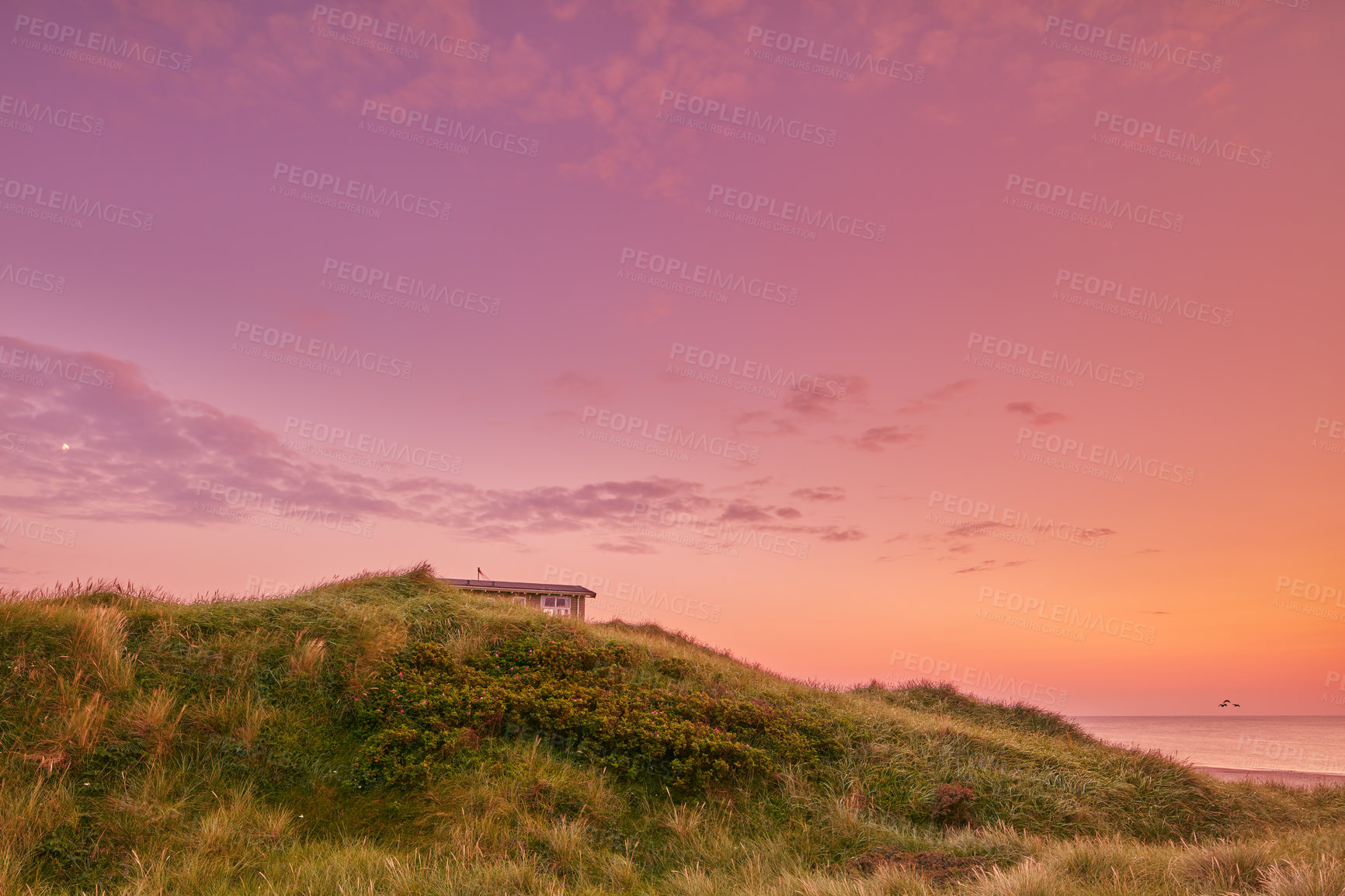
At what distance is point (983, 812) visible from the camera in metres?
11.4

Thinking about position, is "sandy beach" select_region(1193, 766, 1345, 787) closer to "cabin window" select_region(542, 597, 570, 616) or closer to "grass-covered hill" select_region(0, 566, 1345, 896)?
"grass-covered hill" select_region(0, 566, 1345, 896)

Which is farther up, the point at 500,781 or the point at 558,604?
the point at 558,604

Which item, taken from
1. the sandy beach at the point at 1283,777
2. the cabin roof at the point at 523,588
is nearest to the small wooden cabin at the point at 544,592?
the cabin roof at the point at 523,588

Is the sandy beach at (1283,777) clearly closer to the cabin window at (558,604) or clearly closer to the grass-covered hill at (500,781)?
the grass-covered hill at (500,781)

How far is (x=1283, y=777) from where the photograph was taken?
819 inches

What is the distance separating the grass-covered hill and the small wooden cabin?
40.5 feet

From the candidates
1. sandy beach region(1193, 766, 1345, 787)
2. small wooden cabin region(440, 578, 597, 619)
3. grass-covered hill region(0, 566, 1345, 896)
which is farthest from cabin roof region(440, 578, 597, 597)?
sandy beach region(1193, 766, 1345, 787)

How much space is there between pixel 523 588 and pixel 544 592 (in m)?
0.85

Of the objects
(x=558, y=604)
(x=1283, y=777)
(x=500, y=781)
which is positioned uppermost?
(x=558, y=604)

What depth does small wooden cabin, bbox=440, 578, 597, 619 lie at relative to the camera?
27.6 metres

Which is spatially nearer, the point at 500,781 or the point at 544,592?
the point at 500,781

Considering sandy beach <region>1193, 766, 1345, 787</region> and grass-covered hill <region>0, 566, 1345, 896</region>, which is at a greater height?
grass-covered hill <region>0, 566, 1345, 896</region>

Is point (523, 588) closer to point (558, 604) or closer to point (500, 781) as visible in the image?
point (558, 604)

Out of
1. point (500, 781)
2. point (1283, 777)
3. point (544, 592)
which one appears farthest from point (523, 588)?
point (1283, 777)
